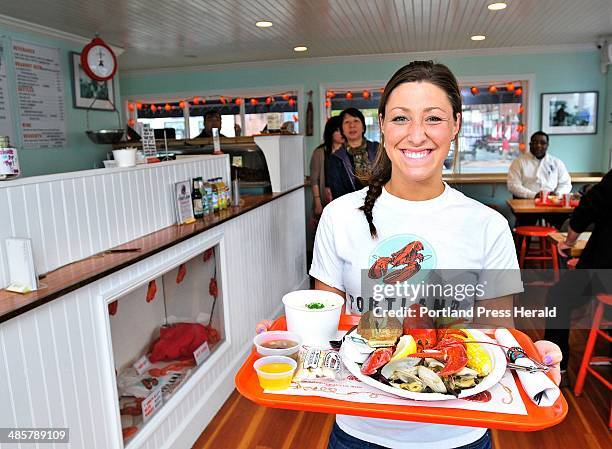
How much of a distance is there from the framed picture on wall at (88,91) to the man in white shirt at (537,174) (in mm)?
4649

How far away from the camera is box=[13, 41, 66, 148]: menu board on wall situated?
4316mm

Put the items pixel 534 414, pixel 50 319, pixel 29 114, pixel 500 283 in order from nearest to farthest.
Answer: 1. pixel 534 414
2. pixel 500 283
3. pixel 50 319
4. pixel 29 114

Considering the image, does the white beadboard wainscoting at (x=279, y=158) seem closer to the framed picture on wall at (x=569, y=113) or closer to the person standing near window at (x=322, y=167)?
the person standing near window at (x=322, y=167)

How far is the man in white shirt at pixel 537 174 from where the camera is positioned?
19.0 ft

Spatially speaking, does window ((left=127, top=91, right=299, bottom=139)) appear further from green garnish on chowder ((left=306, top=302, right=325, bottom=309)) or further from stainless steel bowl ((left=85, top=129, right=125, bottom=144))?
green garnish on chowder ((left=306, top=302, right=325, bottom=309))

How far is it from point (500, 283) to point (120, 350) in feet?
5.27

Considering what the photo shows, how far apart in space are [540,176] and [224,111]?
4527 mm

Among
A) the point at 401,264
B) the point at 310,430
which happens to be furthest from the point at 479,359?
the point at 310,430

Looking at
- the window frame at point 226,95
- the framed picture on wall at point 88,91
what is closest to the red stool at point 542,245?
the window frame at point 226,95

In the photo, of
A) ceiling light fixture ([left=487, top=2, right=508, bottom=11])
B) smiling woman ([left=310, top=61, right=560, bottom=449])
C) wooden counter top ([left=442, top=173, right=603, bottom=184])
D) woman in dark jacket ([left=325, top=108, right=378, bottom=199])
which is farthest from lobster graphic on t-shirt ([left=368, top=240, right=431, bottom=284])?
wooden counter top ([left=442, top=173, right=603, bottom=184])

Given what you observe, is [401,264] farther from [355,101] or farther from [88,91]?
[355,101]

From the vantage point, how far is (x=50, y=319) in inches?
61.5

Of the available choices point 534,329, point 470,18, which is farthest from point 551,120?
point 534,329

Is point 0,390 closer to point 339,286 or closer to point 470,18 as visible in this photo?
point 339,286
